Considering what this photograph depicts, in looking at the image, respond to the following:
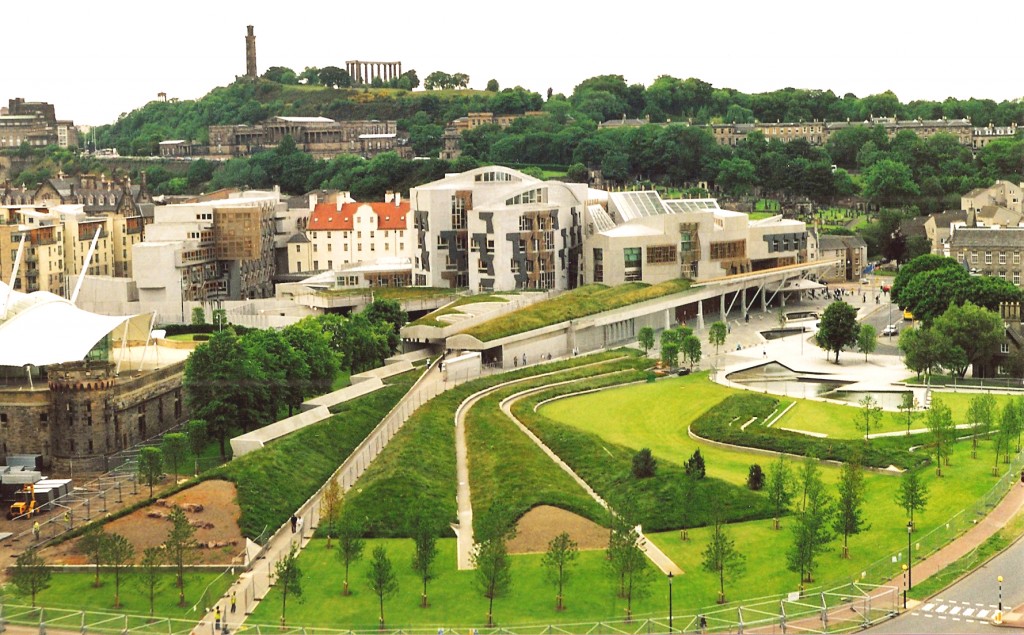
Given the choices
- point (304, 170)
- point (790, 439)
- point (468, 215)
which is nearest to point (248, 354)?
point (790, 439)

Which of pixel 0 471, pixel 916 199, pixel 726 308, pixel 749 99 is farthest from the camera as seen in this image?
pixel 749 99

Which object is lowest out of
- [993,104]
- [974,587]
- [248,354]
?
[974,587]

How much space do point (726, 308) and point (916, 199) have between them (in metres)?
39.3

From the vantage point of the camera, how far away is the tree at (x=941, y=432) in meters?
47.4

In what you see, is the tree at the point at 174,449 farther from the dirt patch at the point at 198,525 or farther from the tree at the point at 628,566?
the tree at the point at 628,566

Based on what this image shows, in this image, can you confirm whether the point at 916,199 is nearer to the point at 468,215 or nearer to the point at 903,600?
the point at 468,215

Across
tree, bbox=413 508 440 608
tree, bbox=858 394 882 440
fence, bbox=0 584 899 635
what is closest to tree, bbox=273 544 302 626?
fence, bbox=0 584 899 635

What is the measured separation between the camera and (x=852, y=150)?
142125mm

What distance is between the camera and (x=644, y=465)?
4569cm

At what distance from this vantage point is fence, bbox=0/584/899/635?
3375 cm

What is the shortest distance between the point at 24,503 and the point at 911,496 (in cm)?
2444

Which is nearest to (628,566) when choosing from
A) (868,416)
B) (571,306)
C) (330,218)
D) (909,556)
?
(909,556)

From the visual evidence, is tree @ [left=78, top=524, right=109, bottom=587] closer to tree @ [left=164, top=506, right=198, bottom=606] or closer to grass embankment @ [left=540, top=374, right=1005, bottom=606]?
tree @ [left=164, top=506, right=198, bottom=606]

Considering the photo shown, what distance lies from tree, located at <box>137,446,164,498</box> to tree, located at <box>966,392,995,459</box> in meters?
25.0
